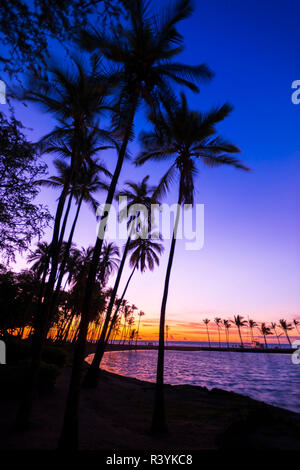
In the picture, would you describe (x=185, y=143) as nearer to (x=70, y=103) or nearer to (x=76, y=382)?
(x=70, y=103)

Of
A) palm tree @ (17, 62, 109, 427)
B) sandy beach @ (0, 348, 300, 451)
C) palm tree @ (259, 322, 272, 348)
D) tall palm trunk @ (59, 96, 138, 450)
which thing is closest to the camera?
tall palm trunk @ (59, 96, 138, 450)

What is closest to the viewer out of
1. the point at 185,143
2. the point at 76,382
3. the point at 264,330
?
the point at 76,382

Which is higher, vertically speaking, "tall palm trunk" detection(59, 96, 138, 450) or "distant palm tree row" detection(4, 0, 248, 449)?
"distant palm tree row" detection(4, 0, 248, 449)

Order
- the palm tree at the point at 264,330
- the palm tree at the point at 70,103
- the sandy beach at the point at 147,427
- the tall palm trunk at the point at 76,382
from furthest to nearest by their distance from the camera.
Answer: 1. the palm tree at the point at 264,330
2. the palm tree at the point at 70,103
3. the sandy beach at the point at 147,427
4. the tall palm trunk at the point at 76,382

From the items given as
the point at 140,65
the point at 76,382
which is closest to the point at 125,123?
the point at 140,65

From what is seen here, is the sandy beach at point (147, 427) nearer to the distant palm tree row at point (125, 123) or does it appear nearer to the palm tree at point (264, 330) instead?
the distant palm tree row at point (125, 123)

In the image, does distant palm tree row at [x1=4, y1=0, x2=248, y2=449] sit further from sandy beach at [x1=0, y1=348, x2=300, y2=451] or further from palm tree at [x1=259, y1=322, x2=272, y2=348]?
palm tree at [x1=259, y1=322, x2=272, y2=348]

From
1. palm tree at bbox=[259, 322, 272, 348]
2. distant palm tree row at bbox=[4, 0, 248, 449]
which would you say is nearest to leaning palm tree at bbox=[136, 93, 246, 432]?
distant palm tree row at bbox=[4, 0, 248, 449]

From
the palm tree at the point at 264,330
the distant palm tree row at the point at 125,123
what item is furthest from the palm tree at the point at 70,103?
the palm tree at the point at 264,330

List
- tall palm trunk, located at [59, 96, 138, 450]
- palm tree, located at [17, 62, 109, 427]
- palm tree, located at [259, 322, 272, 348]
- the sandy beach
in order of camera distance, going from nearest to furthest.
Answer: tall palm trunk, located at [59, 96, 138, 450] → the sandy beach → palm tree, located at [17, 62, 109, 427] → palm tree, located at [259, 322, 272, 348]

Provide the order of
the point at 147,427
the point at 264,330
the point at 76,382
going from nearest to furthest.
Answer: the point at 76,382 → the point at 147,427 → the point at 264,330
